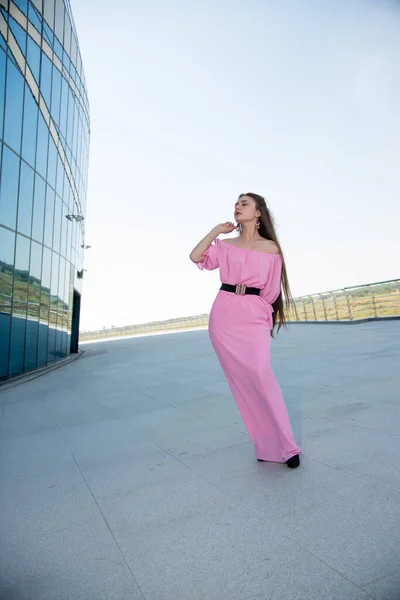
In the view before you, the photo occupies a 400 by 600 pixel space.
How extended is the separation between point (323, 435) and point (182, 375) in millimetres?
4199

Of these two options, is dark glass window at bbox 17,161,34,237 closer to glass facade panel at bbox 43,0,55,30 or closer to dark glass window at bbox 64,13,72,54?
glass facade panel at bbox 43,0,55,30

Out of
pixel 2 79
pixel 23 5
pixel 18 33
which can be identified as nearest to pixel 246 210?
pixel 2 79

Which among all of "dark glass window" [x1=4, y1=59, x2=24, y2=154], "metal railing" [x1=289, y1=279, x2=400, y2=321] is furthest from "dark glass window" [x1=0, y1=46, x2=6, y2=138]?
"metal railing" [x1=289, y1=279, x2=400, y2=321]

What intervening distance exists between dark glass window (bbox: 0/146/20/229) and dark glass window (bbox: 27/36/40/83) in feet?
9.76

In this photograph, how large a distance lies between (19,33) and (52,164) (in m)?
3.53

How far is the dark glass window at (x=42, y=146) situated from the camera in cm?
1071

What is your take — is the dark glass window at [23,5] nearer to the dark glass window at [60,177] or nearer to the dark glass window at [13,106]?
the dark glass window at [13,106]

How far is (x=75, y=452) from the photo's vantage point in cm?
315

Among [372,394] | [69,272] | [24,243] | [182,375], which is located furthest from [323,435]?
[69,272]

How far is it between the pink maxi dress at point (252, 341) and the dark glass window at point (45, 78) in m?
11.2

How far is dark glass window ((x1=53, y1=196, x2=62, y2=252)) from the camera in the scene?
1248 centimetres

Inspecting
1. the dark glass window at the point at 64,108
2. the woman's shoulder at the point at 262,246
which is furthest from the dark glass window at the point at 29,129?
the woman's shoulder at the point at 262,246

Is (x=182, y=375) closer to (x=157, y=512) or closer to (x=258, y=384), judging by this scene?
(x=258, y=384)

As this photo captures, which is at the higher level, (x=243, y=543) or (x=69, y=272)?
(x=69, y=272)
